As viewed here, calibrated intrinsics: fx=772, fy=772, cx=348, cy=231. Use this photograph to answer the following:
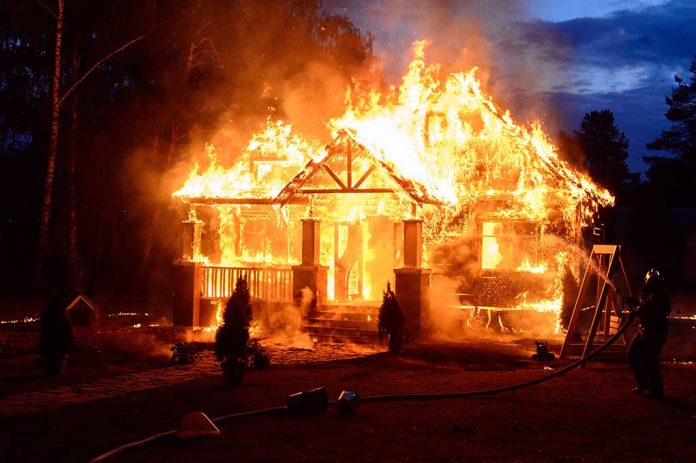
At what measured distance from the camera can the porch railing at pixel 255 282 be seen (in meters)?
20.0

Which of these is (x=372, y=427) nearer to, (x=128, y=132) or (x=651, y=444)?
(x=651, y=444)

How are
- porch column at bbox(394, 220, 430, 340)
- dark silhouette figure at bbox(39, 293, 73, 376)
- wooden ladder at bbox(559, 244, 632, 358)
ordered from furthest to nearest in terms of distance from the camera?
porch column at bbox(394, 220, 430, 340), wooden ladder at bbox(559, 244, 632, 358), dark silhouette figure at bbox(39, 293, 73, 376)

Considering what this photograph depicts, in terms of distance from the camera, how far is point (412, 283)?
59.1 ft

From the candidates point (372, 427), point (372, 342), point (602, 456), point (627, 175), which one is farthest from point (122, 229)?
point (627, 175)

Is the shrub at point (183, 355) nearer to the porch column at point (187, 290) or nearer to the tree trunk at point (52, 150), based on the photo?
the porch column at point (187, 290)

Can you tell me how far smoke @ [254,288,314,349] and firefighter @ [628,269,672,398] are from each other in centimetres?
867

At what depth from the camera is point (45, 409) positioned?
32.9 feet

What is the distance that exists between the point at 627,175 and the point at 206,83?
40.0m

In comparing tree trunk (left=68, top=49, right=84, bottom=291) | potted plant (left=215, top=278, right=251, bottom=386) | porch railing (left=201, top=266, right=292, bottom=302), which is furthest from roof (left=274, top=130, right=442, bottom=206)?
tree trunk (left=68, top=49, right=84, bottom=291)

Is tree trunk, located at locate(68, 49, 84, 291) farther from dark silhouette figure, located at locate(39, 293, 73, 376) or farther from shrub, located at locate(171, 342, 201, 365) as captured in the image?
dark silhouette figure, located at locate(39, 293, 73, 376)

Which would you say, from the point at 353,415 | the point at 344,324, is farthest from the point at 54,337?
the point at 344,324

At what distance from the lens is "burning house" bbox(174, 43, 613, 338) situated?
19.0 m

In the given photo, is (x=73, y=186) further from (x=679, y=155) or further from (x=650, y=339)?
(x=679, y=155)

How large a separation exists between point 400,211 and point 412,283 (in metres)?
3.25
